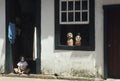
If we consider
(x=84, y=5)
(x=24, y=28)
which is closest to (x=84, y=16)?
(x=84, y=5)

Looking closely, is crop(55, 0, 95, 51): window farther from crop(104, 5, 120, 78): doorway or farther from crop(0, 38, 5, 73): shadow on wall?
crop(0, 38, 5, 73): shadow on wall

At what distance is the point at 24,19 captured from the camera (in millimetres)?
15617

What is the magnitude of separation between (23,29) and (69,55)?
255cm

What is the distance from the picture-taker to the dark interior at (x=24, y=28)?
49.9ft

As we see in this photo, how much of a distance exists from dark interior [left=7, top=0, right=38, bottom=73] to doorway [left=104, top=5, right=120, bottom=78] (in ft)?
9.95

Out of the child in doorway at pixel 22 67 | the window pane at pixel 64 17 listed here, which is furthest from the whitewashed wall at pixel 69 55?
the child in doorway at pixel 22 67

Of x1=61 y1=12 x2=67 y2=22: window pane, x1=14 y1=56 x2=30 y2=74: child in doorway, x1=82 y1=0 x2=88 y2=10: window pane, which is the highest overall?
x1=82 y1=0 x2=88 y2=10: window pane

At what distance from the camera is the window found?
1366 centimetres

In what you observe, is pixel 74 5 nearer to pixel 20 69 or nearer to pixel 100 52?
pixel 100 52

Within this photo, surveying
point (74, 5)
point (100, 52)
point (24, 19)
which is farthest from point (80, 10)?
point (24, 19)

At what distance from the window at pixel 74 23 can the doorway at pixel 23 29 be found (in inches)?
42.6

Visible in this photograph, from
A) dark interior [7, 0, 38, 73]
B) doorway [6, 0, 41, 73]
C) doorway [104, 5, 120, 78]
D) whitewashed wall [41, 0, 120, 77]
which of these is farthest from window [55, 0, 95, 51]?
dark interior [7, 0, 38, 73]

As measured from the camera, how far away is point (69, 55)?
13898 millimetres

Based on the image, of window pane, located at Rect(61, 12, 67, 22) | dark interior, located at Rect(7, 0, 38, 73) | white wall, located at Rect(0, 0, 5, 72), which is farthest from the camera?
dark interior, located at Rect(7, 0, 38, 73)
